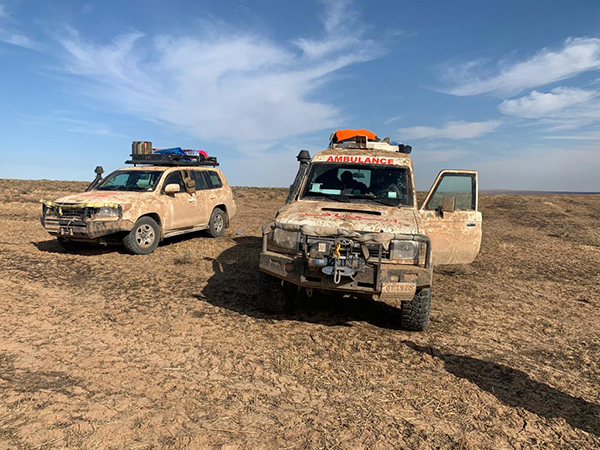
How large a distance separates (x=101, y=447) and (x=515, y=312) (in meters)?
5.41

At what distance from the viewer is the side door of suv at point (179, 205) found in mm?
9227

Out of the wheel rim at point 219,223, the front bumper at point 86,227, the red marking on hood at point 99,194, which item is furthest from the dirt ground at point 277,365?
the wheel rim at point 219,223

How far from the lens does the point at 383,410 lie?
327 cm

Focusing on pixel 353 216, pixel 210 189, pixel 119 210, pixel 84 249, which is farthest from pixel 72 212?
pixel 353 216

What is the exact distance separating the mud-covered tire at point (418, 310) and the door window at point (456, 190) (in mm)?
2068

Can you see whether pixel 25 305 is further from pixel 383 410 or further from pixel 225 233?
pixel 225 233

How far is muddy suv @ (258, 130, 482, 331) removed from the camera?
4.47 metres

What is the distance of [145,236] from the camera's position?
8.70 meters

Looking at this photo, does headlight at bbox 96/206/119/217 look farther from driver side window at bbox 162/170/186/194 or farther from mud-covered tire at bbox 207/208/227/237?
mud-covered tire at bbox 207/208/227/237

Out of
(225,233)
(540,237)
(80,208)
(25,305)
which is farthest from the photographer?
(540,237)

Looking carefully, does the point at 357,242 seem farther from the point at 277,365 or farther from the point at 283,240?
the point at 277,365

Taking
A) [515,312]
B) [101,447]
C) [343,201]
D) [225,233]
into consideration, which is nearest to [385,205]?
[343,201]

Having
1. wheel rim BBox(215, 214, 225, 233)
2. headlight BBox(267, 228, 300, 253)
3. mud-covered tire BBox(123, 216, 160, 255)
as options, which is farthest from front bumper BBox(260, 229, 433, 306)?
wheel rim BBox(215, 214, 225, 233)

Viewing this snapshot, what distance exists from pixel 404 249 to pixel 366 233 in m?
0.46
